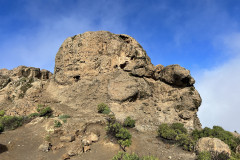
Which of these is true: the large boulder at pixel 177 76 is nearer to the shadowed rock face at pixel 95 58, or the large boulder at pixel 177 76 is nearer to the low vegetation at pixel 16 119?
the shadowed rock face at pixel 95 58

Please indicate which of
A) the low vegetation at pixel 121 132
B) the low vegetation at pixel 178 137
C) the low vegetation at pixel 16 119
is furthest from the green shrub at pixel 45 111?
the low vegetation at pixel 178 137

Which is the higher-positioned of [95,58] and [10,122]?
[95,58]

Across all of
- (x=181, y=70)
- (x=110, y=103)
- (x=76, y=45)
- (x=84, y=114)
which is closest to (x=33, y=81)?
(x=76, y=45)

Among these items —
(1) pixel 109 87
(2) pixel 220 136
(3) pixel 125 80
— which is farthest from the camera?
(3) pixel 125 80

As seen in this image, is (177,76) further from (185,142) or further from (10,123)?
(10,123)

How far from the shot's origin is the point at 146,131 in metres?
14.6

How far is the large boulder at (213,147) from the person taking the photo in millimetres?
9289

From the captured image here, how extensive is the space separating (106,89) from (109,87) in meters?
0.53

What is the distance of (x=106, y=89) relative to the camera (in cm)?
1875

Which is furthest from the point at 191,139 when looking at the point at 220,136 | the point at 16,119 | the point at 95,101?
the point at 16,119

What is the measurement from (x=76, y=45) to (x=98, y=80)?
21.6 ft

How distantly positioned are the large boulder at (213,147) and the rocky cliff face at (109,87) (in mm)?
5435

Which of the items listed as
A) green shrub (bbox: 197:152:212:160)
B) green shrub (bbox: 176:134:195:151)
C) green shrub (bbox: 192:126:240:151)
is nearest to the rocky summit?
green shrub (bbox: 192:126:240:151)

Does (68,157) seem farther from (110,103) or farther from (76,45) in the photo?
(76,45)
